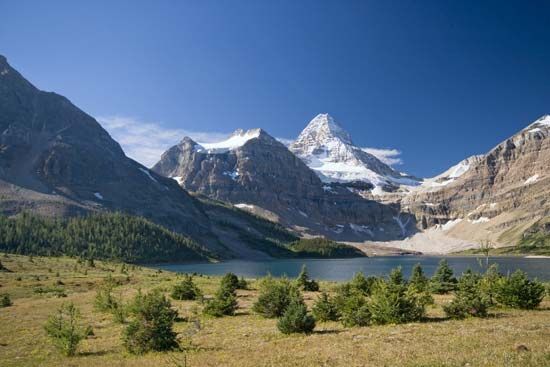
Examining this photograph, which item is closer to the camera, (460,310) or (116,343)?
(116,343)

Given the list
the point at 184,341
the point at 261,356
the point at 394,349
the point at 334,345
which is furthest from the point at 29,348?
the point at 394,349

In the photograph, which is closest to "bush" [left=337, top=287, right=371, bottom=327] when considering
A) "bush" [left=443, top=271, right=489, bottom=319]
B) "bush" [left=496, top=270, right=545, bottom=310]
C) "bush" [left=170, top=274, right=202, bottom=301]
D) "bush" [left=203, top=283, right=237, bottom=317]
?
"bush" [left=443, top=271, right=489, bottom=319]

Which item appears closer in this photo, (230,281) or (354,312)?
(354,312)

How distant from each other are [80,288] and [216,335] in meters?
41.5

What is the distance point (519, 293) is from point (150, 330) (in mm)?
28772

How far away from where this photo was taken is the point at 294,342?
24781 millimetres

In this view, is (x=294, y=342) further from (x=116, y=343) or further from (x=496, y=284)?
(x=496, y=284)

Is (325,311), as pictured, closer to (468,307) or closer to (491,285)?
(468,307)

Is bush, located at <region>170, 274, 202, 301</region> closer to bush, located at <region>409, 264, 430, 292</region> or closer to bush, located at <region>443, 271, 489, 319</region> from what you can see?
bush, located at <region>409, 264, 430, 292</region>

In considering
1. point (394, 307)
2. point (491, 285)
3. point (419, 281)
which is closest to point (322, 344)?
point (394, 307)

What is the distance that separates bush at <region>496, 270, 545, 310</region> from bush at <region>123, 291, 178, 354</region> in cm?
2657

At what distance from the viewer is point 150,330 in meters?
25.1

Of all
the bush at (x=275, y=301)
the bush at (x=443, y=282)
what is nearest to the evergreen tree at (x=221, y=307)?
the bush at (x=275, y=301)

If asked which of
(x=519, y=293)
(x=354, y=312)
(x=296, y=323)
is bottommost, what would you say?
(x=296, y=323)
